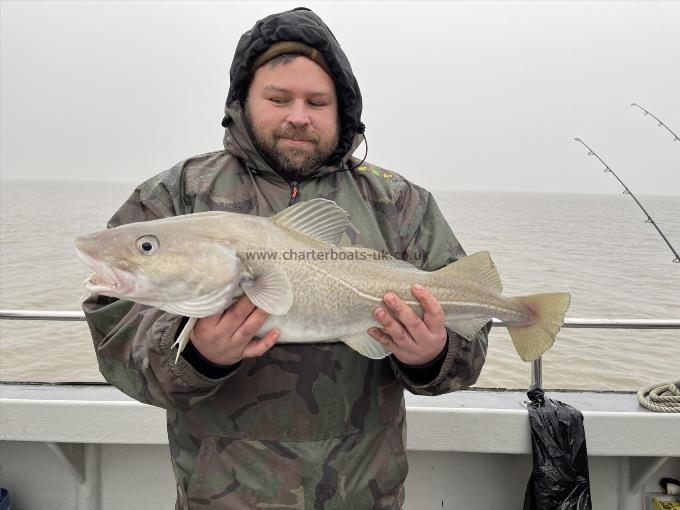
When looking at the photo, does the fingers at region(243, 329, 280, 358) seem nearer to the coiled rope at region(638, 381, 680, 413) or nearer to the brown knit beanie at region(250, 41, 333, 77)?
the brown knit beanie at region(250, 41, 333, 77)

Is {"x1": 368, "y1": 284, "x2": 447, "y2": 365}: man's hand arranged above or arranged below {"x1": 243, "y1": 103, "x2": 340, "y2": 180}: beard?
below

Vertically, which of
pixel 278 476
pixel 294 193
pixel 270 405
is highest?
pixel 294 193

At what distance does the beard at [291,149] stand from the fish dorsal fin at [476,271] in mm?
797

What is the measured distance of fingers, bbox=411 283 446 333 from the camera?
2.07m

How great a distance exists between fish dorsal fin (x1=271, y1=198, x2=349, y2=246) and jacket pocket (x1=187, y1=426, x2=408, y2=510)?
86 cm

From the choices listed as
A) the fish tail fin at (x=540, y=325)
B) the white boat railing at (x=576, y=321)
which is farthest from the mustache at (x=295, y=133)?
the white boat railing at (x=576, y=321)

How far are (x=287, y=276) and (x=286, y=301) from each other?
11 centimetres

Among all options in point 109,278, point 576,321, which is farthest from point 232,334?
point 576,321

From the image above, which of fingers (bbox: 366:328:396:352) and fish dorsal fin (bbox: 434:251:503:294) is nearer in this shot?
fingers (bbox: 366:328:396:352)

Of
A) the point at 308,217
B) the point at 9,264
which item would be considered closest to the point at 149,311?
the point at 308,217

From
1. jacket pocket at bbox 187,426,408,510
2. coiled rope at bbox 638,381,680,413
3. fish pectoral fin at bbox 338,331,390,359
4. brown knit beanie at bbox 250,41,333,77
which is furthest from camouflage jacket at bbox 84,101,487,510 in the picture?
coiled rope at bbox 638,381,680,413

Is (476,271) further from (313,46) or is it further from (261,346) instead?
(313,46)

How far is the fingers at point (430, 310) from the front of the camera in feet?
6.78

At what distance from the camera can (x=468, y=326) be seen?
7.63ft
